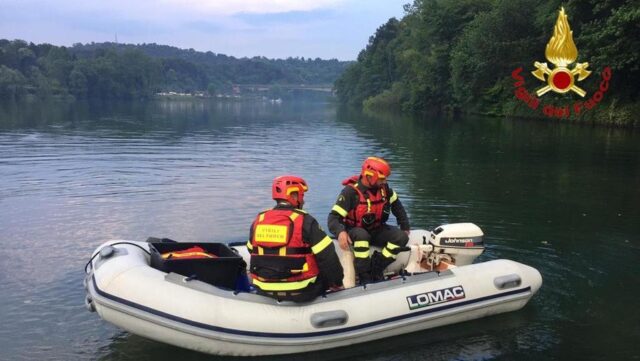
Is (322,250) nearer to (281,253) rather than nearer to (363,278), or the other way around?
(281,253)

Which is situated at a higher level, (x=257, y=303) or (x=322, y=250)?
(x=322, y=250)

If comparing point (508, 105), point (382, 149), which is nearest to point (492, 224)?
point (382, 149)

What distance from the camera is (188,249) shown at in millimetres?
6168

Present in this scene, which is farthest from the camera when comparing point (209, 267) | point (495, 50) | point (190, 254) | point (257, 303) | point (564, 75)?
point (495, 50)

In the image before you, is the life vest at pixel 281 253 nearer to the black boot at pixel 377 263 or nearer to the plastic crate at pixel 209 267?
the plastic crate at pixel 209 267

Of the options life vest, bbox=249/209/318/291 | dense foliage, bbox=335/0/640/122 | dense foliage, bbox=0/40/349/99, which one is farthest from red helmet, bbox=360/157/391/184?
dense foliage, bbox=0/40/349/99

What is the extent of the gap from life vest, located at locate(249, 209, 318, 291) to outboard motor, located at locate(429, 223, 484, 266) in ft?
6.39

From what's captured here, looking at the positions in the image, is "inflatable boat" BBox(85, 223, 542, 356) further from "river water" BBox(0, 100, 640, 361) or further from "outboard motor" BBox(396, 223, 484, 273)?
"outboard motor" BBox(396, 223, 484, 273)

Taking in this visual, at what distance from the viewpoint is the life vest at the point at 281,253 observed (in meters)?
5.02

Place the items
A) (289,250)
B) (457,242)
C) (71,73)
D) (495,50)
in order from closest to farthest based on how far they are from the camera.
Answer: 1. (289,250)
2. (457,242)
3. (495,50)
4. (71,73)

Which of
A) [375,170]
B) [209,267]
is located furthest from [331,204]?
[209,267]

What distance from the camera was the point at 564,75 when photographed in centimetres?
3153

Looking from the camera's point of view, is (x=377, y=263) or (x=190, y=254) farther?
(x=377, y=263)

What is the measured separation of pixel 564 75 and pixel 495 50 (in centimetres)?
929
